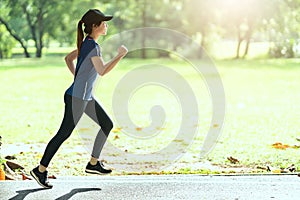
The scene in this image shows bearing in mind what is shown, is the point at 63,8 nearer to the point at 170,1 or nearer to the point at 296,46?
the point at 170,1

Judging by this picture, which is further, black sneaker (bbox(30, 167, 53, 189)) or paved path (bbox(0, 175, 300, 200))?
black sneaker (bbox(30, 167, 53, 189))

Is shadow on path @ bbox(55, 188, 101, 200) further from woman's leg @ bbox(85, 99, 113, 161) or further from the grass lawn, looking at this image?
the grass lawn

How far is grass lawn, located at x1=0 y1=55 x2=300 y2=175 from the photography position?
17.4 ft

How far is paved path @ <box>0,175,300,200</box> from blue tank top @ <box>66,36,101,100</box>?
22.6 inches

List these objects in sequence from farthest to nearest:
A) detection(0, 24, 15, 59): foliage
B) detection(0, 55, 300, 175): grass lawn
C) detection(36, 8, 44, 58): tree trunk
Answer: detection(0, 24, 15, 59): foliage, detection(36, 8, 44, 58): tree trunk, detection(0, 55, 300, 175): grass lawn

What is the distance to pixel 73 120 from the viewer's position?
3.86 metres

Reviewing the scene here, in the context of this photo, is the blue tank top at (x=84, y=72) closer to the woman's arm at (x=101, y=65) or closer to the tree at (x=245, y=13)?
the woman's arm at (x=101, y=65)

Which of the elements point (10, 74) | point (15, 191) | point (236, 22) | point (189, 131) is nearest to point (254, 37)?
point (236, 22)

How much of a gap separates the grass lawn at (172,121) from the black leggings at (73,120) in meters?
0.78

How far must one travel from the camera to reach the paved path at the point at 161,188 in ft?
12.5

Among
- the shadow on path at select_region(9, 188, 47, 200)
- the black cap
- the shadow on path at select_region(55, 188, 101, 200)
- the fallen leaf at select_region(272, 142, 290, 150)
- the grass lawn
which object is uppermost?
the black cap

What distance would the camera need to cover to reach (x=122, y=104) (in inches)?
387

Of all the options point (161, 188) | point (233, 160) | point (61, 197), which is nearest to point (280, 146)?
point (233, 160)

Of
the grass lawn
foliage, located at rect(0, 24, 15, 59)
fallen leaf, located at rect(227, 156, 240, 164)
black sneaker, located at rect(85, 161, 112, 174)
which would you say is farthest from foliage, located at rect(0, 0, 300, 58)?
black sneaker, located at rect(85, 161, 112, 174)
